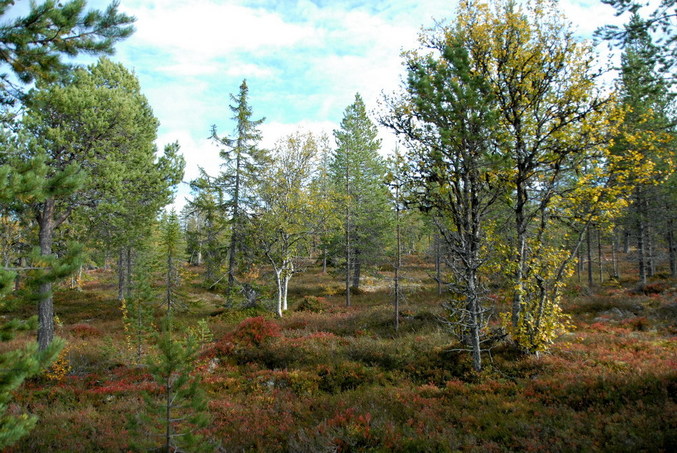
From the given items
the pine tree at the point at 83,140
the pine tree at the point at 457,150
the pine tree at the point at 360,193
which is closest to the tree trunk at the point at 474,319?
the pine tree at the point at 457,150

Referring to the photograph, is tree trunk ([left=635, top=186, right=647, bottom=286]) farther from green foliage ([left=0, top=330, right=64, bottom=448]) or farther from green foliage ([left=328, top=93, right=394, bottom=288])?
green foliage ([left=0, top=330, right=64, bottom=448])

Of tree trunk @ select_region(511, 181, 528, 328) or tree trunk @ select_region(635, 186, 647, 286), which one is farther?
tree trunk @ select_region(635, 186, 647, 286)

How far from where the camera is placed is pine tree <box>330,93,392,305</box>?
89.4 ft

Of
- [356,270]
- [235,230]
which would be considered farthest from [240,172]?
[356,270]

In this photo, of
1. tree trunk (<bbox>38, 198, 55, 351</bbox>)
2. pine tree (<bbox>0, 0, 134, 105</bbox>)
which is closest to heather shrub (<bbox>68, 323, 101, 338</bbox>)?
tree trunk (<bbox>38, 198, 55, 351</bbox>)

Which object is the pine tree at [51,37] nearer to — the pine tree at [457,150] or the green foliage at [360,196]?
the pine tree at [457,150]

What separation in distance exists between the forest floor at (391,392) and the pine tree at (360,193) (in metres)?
11.1

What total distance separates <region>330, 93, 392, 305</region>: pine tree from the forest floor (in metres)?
11.1

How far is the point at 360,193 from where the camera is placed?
89.8 ft

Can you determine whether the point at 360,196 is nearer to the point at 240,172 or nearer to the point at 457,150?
the point at 240,172

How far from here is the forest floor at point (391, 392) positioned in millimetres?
6508

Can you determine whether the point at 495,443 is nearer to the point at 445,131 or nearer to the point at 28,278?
the point at 445,131

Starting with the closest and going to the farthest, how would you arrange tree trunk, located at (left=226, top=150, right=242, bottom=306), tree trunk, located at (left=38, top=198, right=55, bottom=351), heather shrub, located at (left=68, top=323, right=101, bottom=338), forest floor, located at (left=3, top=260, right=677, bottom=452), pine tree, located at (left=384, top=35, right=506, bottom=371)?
forest floor, located at (left=3, top=260, right=677, bottom=452), pine tree, located at (left=384, top=35, right=506, bottom=371), tree trunk, located at (left=38, top=198, right=55, bottom=351), heather shrub, located at (left=68, top=323, right=101, bottom=338), tree trunk, located at (left=226, top=150, right=242, bottom=306)

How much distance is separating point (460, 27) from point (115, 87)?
12783mm
